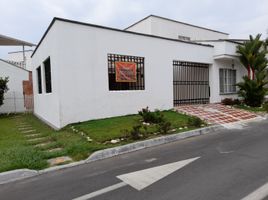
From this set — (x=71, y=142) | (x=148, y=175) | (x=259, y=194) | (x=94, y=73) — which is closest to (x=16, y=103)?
(x=94, y=73)

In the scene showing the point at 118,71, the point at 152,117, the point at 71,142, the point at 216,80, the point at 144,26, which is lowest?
the point at 71,142

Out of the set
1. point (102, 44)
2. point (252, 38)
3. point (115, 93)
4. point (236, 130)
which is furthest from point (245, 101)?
point (102, 44)

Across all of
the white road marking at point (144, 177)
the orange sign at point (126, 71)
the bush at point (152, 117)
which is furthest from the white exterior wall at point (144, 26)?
the white road marking at point (144, 177)

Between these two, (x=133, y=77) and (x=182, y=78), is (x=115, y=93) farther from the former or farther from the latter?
(x=182, y=78)

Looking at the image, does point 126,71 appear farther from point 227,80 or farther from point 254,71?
point 254,71

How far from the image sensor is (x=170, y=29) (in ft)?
67.1

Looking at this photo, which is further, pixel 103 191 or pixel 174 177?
pixel 174 177

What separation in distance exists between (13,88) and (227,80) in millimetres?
15235

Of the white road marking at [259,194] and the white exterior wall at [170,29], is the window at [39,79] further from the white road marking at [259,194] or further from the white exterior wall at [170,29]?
the white road marking at [259,194]

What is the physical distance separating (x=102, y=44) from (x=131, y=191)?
765 centimetres

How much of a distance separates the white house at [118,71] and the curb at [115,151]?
370 centimetres

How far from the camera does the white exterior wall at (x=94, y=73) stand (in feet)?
31.2

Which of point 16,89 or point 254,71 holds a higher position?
point 254,71

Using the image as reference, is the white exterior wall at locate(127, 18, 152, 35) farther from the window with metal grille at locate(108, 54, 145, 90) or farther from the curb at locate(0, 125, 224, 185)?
the curb at locate(0, 125, 224, 185)
